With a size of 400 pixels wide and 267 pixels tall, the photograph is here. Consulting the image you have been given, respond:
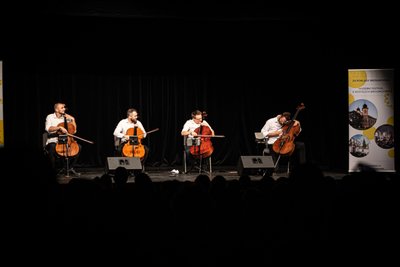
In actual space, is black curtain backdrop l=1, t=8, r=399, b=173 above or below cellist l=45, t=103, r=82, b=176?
above

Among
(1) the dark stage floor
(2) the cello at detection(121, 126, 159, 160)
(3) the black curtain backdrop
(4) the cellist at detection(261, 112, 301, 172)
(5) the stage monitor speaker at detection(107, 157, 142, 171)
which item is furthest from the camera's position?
(3) the black curtain backdrop

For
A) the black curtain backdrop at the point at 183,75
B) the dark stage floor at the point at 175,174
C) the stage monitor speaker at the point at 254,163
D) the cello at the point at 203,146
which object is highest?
the black curtain backdrop at the point at 183,75

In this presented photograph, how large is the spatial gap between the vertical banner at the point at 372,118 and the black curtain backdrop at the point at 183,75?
764 millimetres

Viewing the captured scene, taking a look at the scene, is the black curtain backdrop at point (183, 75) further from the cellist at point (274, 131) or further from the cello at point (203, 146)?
the cello at point (203, 146)

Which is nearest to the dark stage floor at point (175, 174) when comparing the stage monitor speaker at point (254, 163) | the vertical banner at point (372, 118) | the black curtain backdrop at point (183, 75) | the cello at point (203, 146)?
the stage monitor speaker at point (254, 163)

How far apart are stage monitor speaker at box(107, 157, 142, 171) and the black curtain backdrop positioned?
2.42 meters

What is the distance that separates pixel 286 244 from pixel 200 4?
736cm

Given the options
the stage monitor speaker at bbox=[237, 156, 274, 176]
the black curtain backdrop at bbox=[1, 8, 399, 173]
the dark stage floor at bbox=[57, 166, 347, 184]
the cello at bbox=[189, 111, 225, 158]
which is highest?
the black curtain backdrop at bbox=[1, 8, 399, 173]

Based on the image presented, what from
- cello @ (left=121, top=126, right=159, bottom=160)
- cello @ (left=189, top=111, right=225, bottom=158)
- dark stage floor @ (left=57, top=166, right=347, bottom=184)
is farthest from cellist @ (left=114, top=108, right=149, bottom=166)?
cello @ (left=189, top=111, right=225, bottom=158)

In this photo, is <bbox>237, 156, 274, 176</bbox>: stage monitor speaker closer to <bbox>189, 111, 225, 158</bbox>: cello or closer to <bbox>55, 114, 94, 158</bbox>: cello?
<bbox>189, 111, 225, 158</bbox>: cello

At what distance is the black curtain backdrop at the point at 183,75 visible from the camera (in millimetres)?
10195

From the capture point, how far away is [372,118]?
9875mm

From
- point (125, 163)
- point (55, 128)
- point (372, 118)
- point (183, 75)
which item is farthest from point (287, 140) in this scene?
point (55, 128)

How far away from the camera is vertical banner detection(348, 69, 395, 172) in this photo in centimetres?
984
